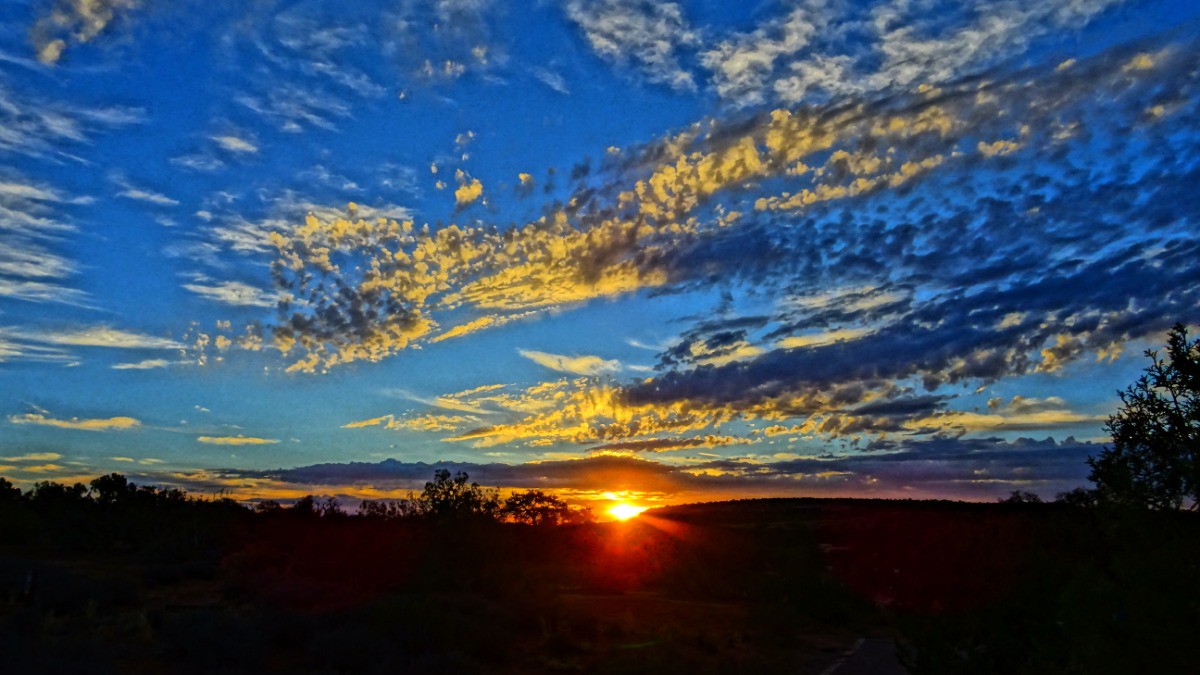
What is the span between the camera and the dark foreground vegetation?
25.1 ft

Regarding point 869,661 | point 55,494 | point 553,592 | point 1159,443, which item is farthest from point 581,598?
point 55,494

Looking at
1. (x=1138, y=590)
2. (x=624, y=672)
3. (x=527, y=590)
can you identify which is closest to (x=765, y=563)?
(x=527, y=590)

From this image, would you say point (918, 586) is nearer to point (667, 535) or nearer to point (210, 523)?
point (667, 535)

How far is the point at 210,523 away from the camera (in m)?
50.2

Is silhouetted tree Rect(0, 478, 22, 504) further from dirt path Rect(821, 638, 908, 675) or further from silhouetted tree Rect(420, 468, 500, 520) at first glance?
dirt path Rect(821, 638, 908, 675)

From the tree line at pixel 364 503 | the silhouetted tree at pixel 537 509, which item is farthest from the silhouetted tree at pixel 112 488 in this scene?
the silhouetted tree at pixel 537 509

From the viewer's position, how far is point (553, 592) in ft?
110

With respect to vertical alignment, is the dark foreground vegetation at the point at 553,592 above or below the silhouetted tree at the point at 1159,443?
below

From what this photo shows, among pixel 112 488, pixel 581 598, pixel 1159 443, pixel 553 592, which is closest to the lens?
pixel 1159 443

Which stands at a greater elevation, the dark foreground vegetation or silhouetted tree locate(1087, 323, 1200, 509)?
silhouetted tree locate(1087, 323, 1200, 509)

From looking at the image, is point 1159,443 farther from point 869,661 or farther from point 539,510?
point 539,510

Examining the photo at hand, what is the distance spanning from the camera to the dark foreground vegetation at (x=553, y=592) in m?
7.64

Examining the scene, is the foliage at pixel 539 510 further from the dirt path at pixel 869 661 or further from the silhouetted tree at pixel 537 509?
the dirt path at pixel 869 661

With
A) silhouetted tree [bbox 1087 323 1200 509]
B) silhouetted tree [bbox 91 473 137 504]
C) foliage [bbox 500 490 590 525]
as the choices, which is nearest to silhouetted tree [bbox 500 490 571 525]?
foliage [bbox 500 490 590 525]
